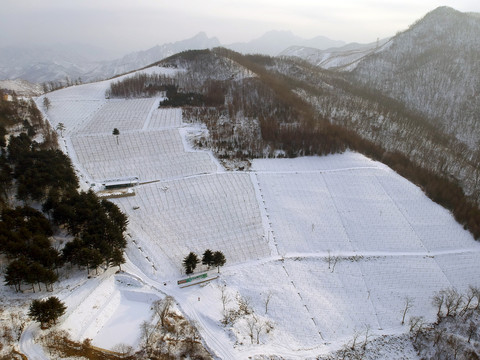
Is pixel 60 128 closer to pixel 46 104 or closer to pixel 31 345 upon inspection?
pixel 46 104

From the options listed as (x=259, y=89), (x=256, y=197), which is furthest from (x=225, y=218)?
(x=259, y=89)

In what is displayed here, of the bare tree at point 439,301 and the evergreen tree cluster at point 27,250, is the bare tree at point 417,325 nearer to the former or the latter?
the bare tree at point 439,301

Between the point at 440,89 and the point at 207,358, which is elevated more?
the point at 440,89

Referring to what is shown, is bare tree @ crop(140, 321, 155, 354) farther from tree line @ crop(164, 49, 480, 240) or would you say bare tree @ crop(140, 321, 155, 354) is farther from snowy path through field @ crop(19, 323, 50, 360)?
tree line @ crop(164, 49, 480, 240)

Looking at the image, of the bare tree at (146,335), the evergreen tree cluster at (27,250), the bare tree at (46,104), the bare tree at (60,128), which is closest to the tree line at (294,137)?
the bare tree at (60,128)

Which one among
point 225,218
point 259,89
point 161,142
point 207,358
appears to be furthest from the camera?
point 259,89

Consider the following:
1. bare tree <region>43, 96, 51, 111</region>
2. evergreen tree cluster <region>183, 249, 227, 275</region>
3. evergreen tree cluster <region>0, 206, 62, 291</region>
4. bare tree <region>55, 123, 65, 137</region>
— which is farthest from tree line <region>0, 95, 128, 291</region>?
bare tree <region>43, 96, 51, 111</region>

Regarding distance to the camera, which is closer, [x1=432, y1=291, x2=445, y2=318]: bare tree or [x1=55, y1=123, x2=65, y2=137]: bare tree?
[x1=432, y1=291, x2=445, y2=318]: bare tree

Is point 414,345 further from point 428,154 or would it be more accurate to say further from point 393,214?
point 428,154
